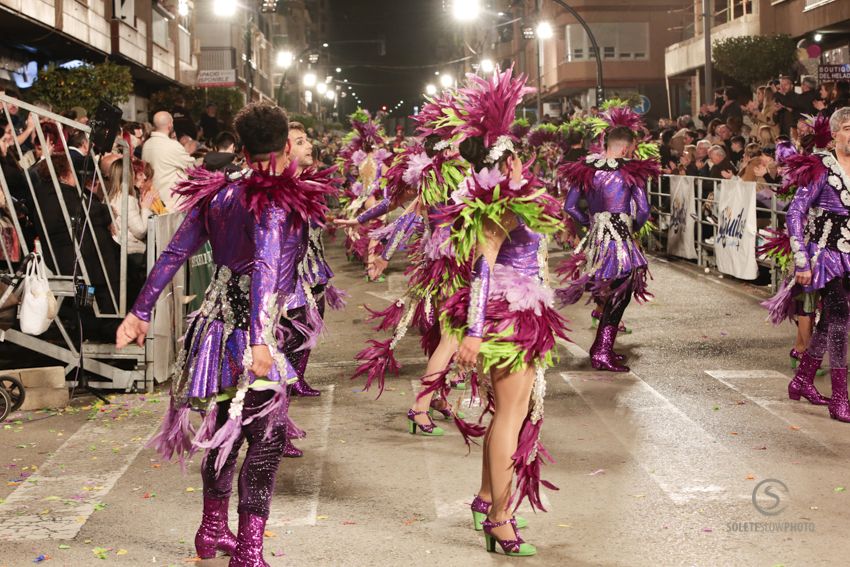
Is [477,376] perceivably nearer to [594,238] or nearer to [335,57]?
[594,238]

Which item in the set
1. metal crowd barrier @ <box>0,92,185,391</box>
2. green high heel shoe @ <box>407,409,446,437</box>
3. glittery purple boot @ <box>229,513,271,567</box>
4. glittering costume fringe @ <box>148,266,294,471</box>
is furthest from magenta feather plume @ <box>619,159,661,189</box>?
glittery purple boot @ <box>229,513,271,567</box>

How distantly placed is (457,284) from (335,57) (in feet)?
515

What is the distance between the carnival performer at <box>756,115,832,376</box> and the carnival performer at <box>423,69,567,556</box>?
3565 mm

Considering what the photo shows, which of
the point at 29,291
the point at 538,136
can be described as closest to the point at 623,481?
the point at 29,291

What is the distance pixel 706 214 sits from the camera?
17875 mm

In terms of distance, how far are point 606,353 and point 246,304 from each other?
18.5 feet

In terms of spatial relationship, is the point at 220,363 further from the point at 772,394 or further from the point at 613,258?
the point at 613,258

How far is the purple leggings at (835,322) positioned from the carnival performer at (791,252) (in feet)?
1.50

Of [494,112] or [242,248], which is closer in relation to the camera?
[242,248]

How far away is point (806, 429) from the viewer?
317 inches

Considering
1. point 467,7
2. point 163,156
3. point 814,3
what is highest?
point 467,7

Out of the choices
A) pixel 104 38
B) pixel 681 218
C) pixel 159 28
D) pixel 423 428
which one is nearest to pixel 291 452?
pixel 423 428

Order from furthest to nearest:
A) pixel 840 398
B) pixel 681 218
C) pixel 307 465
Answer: pixel 681 218
pixel 840 398
pixel 307 465

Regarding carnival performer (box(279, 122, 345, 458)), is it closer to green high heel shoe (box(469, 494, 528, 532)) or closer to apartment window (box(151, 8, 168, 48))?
green high heel shoe (box(469, 494, 528, 532))
